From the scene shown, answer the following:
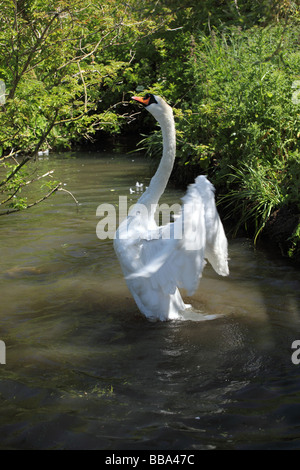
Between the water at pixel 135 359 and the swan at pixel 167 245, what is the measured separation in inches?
11.8

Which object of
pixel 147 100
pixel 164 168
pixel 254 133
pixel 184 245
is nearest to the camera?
pixel 184 245

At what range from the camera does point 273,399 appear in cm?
320

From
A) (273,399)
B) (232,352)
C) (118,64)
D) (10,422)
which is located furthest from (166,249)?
(118,64)

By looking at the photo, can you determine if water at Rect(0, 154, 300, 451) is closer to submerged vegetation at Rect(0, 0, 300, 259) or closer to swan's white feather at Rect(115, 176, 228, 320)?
swan's white feather at Rect(115, 176, 228, 320)

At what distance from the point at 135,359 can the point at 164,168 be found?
5.82 ft

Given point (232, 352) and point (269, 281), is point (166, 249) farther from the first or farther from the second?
point (269, 281)

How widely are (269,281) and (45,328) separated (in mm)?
2309

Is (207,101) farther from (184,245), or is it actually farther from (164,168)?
(184,245)

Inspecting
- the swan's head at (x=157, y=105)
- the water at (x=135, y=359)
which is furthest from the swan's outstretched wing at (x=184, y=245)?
the swan's head at (x=157, y=105)

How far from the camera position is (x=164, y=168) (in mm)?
4641

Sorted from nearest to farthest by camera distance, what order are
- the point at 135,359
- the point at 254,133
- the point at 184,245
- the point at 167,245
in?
the point at 184,245
the point at 167,245
the point at 135,359
the point at 254,133

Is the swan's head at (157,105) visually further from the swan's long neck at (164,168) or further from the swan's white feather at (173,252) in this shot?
the swan's white feather at (173,252)

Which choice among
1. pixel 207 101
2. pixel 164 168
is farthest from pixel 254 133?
pixel 164 168

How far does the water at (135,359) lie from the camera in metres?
2.92
